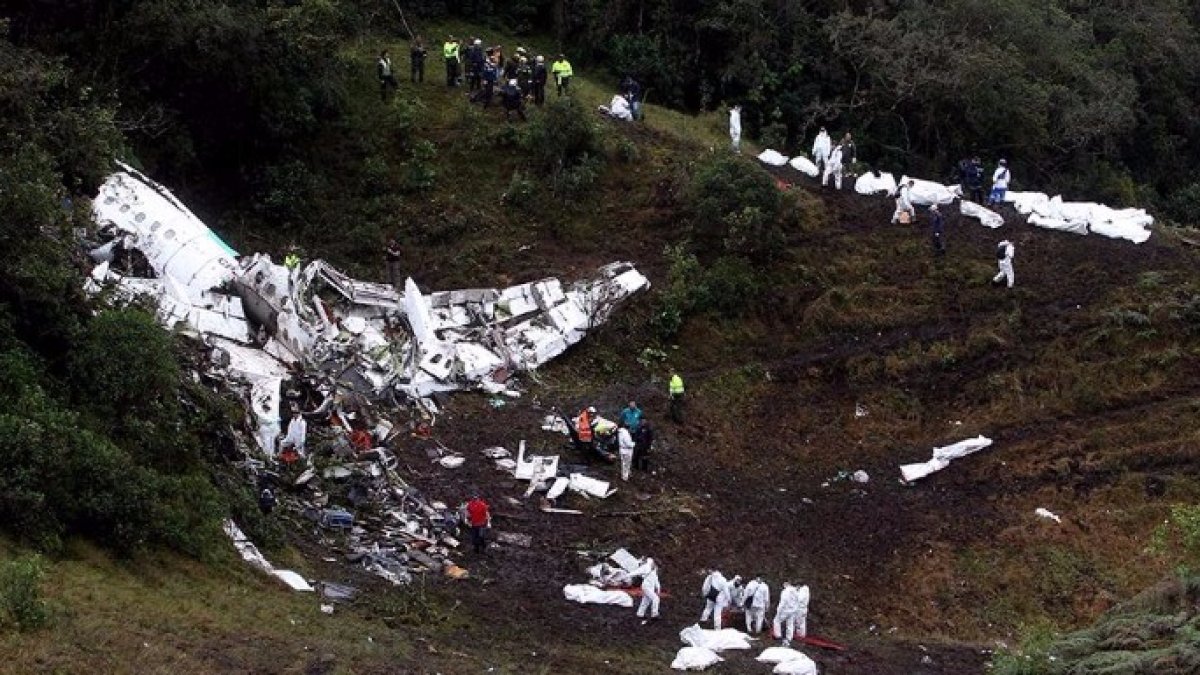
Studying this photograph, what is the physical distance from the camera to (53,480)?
15.8 m

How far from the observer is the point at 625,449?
22953mm

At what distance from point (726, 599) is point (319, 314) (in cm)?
1002

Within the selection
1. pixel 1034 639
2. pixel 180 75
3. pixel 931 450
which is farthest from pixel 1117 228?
pixel 180 75

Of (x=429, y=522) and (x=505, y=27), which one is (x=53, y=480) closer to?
(x=429, y=522)

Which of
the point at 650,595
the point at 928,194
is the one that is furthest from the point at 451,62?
the point at 650,595

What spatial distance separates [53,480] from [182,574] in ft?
6.07

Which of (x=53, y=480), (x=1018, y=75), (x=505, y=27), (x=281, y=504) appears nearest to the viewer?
(x=53, y=480)

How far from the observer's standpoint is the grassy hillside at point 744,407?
55.9 ft

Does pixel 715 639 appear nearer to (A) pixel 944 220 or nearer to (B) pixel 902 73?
(A) pixel 944 220

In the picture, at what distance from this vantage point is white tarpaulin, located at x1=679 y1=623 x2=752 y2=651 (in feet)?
60.0

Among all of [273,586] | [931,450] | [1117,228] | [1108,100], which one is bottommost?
[273,586]

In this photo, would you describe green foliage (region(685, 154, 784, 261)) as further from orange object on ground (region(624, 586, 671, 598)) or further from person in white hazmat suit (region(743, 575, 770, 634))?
→ person in white hazmat suit (region(743, 575, 770, 634))

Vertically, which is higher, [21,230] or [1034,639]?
[21,230]

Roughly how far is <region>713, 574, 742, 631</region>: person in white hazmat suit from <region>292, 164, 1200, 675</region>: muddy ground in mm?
577
